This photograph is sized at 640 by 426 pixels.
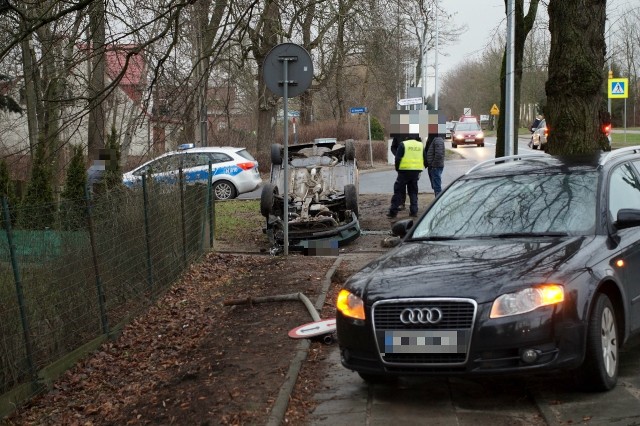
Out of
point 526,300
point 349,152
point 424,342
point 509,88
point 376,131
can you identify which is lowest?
point 424,342

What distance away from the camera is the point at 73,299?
872 centimetres

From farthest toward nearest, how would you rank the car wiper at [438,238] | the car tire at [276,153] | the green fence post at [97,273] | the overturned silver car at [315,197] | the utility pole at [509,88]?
the utility pole at [509,88]
the car tire at [276,153]
the overturned silver car at [315,197]
the green fence post at [97,273]
the car wiper at [438,238]

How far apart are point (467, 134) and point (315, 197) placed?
131 ft

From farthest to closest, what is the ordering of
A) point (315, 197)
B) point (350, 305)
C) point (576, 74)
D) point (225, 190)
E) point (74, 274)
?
point (225, 190)
point (315, 197)
point (576, 74)
point (74, 274)
point (350, 305)

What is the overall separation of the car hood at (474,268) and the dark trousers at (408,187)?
10.1 m

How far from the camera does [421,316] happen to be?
565cm

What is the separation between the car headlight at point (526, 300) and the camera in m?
5.54

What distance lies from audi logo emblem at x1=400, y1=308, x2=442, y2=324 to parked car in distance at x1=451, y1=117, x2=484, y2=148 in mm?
49369

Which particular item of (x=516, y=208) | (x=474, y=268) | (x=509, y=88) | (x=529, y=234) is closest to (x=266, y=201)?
(x=509, y=88)

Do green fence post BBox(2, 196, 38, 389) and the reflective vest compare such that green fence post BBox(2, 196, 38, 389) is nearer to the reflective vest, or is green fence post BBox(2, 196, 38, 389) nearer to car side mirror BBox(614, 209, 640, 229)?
car side mirror BBox(614, 209, 640, 229)

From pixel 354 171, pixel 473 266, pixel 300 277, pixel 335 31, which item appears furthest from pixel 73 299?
pixel 335 31

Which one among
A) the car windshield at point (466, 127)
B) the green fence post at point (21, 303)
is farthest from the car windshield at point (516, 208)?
the car windshield at point (466, 127)

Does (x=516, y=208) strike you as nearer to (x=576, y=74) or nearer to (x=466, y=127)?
(x=576, y=74)

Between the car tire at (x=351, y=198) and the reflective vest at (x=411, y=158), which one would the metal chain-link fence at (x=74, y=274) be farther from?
the reflective vest at (x=411, y=158)
